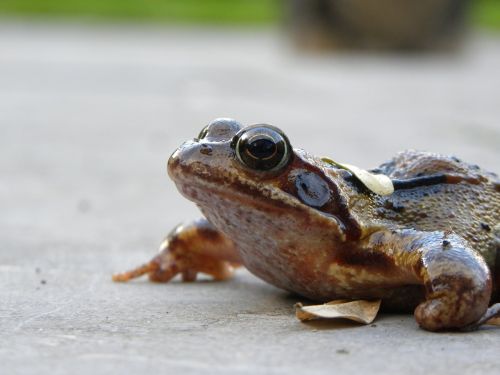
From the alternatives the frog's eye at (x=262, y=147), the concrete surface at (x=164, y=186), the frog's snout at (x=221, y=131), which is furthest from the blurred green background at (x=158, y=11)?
the frog's eye at (x=262, y=147)

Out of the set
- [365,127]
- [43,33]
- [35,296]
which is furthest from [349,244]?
[43,33]

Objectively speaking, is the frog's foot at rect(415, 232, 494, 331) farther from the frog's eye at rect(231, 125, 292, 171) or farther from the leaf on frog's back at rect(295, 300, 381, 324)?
the frog's eye at rect(231, 125, 292, 171)

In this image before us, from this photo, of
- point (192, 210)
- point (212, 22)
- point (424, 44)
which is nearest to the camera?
point (192, 210)

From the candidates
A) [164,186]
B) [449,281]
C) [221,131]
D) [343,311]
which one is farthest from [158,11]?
[449,281]

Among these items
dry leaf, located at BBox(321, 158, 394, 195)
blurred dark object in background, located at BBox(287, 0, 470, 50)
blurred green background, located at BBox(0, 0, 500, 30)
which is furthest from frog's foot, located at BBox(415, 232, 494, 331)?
blurred green background, located at BBox(0, 0, 500, 30)

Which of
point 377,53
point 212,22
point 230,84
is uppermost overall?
point 212,22

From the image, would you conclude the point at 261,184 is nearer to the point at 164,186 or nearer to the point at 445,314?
the point at 445,314

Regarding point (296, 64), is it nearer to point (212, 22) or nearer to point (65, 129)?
point (65, 129)
